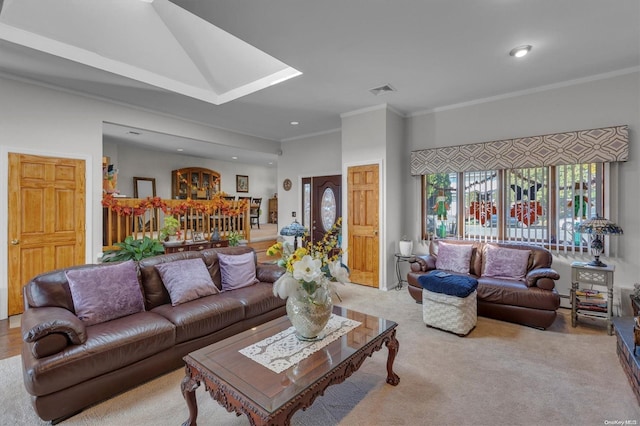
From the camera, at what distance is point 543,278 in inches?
128

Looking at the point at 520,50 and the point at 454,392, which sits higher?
the point at 520,50

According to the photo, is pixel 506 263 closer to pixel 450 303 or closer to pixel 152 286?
pixel 450 303

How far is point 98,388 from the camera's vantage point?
80.1 inches

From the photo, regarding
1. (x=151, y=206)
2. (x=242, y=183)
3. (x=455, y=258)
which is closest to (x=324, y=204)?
(x=455, y=258)

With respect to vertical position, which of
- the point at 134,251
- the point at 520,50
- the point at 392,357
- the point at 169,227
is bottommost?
the point at 392,357

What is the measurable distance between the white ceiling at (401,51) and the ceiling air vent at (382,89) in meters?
0.10

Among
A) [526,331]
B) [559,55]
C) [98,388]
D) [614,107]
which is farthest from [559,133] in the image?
[98,388]

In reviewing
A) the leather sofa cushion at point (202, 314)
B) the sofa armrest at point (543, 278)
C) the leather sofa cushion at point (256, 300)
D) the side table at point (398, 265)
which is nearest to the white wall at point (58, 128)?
the leather sofa cushion at point (202, 314)

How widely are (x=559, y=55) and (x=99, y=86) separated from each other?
5493 mm

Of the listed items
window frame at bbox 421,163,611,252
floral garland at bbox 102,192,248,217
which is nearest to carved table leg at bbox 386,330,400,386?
window frame at bbox 421,163,611,252

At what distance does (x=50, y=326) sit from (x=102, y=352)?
1.14 feet

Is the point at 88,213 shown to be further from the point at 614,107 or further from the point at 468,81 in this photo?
the point at 614,107

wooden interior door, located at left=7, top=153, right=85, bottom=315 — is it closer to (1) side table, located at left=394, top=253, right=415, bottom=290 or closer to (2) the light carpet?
(2) the light carpet

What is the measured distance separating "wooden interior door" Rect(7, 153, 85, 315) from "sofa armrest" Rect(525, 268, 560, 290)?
5643 mm
